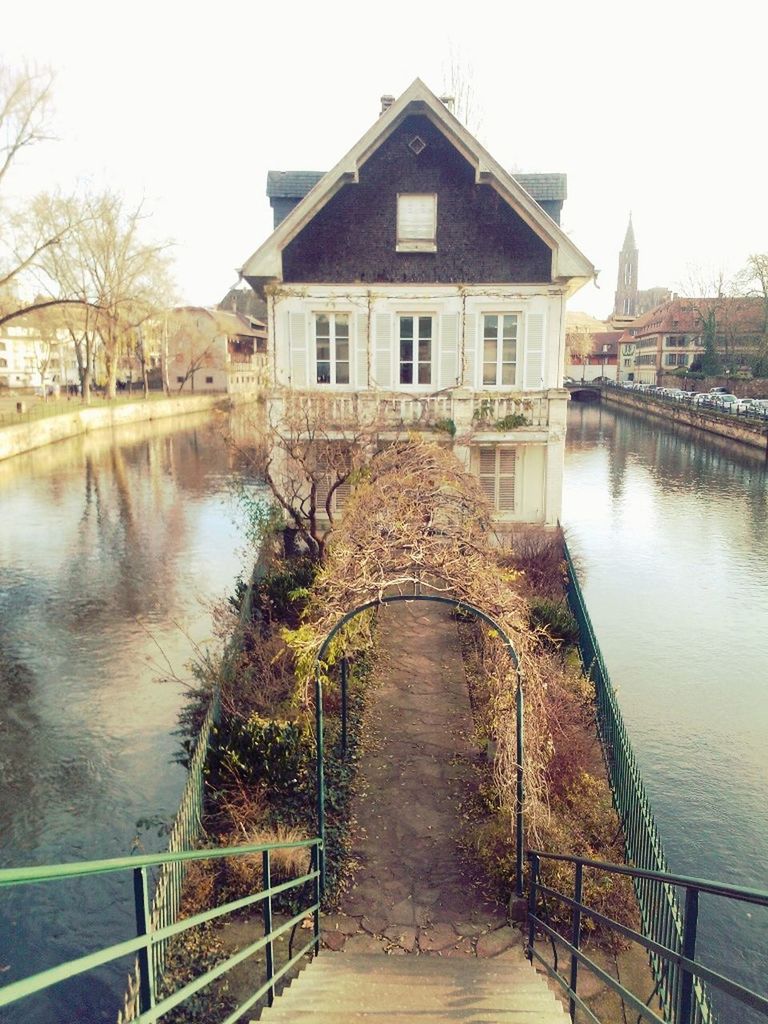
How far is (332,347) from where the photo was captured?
22.0m

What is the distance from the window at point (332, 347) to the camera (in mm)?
21906

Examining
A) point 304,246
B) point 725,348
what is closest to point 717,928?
point 304,246

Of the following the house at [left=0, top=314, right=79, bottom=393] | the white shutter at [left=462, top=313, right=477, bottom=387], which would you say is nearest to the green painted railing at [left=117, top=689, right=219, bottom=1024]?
the white shutter at [left=462, top=313, right=477, bottom=387]

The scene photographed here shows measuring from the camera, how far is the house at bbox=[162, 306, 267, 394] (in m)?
81.6

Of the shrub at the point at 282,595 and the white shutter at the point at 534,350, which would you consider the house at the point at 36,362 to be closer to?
the white shutter at the point at 534,350

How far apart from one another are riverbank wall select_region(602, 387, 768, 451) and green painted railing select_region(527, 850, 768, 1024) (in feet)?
145

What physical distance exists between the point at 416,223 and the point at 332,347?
4.17 m

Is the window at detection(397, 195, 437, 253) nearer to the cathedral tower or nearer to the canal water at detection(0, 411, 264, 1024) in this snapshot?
the canal water at detection(0, 411, 264, 1024)

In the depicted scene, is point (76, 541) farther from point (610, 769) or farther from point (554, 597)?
point (610, 769)

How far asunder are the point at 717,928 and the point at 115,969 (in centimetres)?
700

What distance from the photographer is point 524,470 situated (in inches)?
875

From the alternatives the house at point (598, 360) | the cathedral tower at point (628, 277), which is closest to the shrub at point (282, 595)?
the house at point (598, 360)

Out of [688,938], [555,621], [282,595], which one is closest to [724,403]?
[555,621]

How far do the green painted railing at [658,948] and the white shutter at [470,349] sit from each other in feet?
50.4
